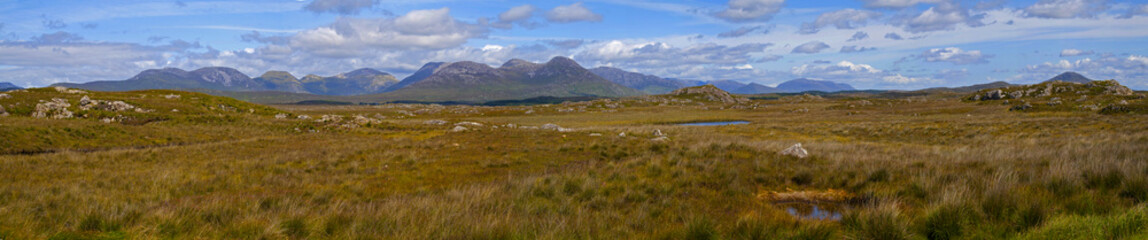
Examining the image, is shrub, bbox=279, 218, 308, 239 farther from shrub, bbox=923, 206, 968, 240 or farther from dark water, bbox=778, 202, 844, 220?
shrub, bbox=923, 206, 968, 240

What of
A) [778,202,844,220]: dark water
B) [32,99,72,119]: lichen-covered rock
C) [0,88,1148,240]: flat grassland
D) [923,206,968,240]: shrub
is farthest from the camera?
[32,99,72,119]: lichen-covered rock

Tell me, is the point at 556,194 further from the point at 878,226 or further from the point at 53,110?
the point at 53,110

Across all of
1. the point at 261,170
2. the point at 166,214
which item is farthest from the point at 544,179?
the point at 261,170

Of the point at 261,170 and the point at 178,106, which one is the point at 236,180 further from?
the point at 178,106

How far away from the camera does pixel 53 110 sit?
1419 inches

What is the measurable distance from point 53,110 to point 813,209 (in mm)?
52734

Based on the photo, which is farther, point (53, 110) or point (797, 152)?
point (53, 110)

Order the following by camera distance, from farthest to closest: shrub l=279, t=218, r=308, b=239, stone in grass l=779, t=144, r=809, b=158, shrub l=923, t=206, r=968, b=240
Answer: stone in grass l=779, t=144, r=809, b=158
shrub l=279, t=218, r=308, b=239
shrub l=923, t=206, r=968, b=240

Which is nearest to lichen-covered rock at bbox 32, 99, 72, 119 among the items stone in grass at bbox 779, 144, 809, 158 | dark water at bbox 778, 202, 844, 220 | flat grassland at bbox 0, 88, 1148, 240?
flat grassland at bbox 0, 88, 1148, 240

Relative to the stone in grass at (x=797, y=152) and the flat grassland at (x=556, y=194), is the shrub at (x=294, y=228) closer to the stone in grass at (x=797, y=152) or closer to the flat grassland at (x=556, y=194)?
the flat grassland at (x=556, y=194)

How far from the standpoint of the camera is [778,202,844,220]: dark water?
846cm

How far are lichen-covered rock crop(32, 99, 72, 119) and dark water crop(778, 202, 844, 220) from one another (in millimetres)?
49162

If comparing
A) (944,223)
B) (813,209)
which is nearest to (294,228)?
(944,223)

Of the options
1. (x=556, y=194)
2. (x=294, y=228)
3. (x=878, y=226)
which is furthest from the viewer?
(x=556, y=194)
